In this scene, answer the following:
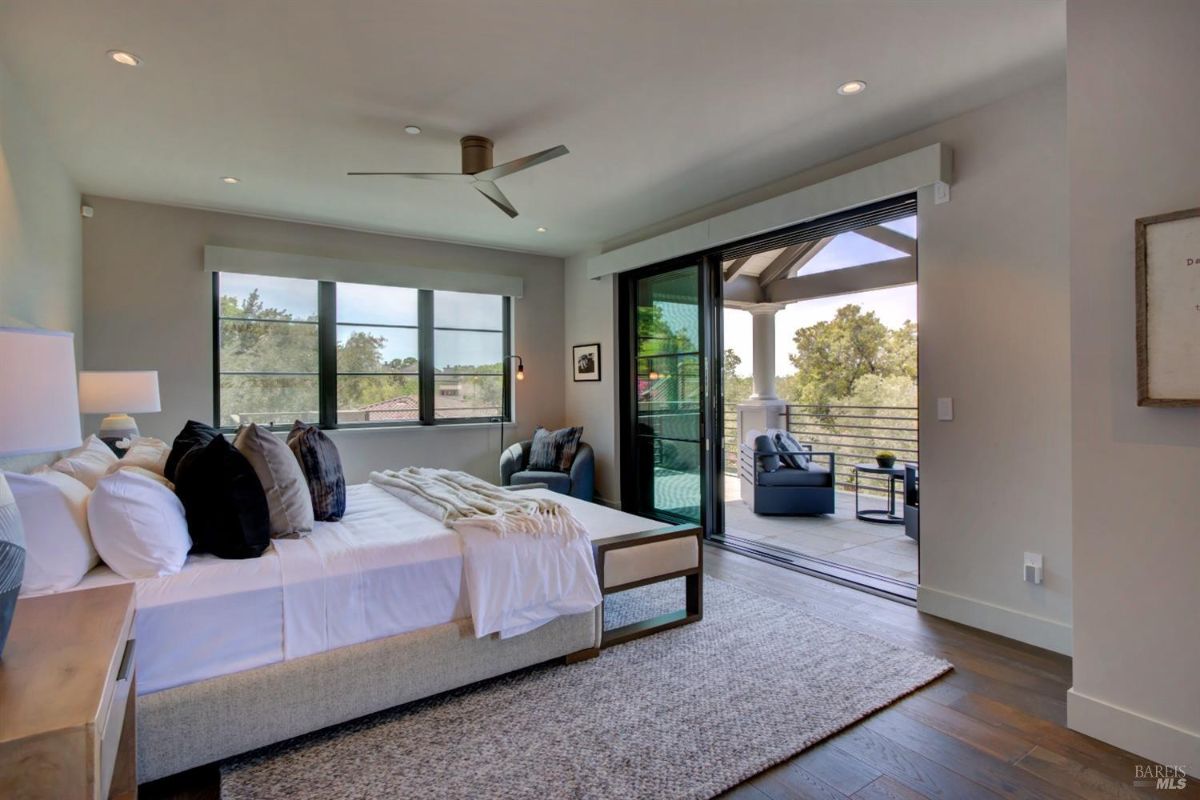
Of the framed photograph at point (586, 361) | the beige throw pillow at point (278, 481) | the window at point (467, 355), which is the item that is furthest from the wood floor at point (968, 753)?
the window at point (467, 355)

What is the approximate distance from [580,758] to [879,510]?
193 inches

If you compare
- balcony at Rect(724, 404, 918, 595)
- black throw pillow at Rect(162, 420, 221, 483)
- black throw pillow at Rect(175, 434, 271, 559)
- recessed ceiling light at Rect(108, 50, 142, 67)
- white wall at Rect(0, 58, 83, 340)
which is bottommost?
balcony at Rect(724, 404, 918, 595)

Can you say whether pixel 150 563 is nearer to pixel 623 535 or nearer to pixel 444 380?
pixel 623 535

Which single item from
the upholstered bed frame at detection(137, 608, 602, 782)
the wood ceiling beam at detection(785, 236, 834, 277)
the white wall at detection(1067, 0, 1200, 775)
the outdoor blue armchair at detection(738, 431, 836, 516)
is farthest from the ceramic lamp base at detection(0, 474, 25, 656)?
the wood ceiling beam at detection(785, 236, 834, 277)

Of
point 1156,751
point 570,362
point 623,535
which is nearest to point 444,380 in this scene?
point 570,362

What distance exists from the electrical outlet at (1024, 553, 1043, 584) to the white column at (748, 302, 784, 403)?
4331 millimetres

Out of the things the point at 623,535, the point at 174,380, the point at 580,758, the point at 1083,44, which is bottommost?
the point at 580,758

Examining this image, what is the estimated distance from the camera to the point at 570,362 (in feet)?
20.9

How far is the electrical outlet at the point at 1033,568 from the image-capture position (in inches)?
111

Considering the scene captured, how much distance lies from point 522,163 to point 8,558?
2504mm

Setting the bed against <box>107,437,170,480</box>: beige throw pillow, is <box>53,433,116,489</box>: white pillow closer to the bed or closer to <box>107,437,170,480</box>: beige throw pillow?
<box>107,437,170,480</box>: beige throw pillow

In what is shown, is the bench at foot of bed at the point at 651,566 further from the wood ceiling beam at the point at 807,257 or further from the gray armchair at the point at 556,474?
the wood ceiling beam at the point at 807,257

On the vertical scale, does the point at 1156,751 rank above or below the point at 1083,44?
below

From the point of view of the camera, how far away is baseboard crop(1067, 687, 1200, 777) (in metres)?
1.88
